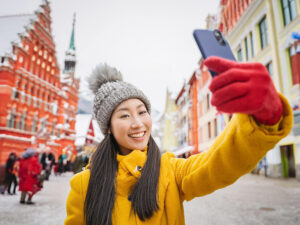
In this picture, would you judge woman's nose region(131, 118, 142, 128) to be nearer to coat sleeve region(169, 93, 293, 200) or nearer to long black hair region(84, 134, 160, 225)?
long black hair region(84, 134, 160, 225)

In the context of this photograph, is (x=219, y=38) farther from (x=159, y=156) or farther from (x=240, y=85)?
(x=159, y=156)

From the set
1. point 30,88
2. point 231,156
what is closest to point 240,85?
point 231,156

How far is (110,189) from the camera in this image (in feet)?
4.93

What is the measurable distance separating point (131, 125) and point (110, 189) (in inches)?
18.7

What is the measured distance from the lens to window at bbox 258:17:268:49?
1203 centimetres

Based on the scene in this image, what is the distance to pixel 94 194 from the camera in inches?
61.7

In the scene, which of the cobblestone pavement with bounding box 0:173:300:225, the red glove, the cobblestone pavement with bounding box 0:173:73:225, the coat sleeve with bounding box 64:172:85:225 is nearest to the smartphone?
the red glove

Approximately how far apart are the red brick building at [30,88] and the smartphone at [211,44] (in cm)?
2213

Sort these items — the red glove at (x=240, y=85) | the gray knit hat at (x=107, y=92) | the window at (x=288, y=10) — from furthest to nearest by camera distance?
the window at (x=288, y=10) < the gray knit hat at (x=107, y=92) < the red glove at (x=240, y=85)

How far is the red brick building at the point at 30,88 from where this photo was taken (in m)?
19.8

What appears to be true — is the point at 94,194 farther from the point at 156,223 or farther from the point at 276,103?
the point at 276,103

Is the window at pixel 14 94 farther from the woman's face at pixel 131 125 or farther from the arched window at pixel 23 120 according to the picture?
the woman's face at pixel 131 125

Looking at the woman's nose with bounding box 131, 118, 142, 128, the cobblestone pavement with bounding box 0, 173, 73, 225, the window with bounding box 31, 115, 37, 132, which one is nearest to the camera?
the woman's nose with bounding box 131, 118, 142, 128

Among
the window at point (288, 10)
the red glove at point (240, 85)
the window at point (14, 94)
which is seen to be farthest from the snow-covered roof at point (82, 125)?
the red glove at point (240, 85)
